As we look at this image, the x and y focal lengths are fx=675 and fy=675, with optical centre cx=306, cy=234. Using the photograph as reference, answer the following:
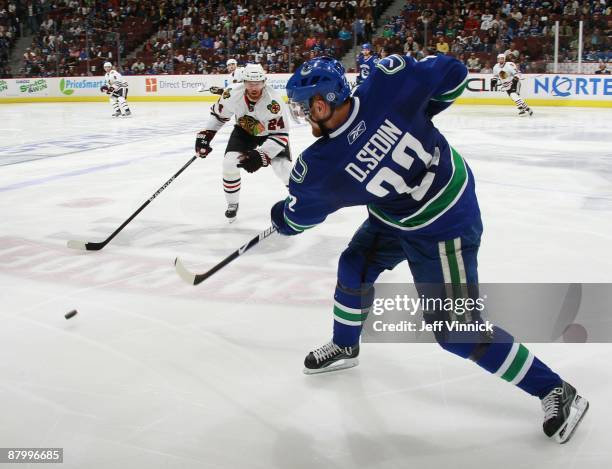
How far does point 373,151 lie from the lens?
6.23 ft

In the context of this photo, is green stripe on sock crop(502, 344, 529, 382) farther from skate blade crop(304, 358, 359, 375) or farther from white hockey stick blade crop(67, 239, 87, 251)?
white hockey stick blade crop(67, 239, 87, 251)

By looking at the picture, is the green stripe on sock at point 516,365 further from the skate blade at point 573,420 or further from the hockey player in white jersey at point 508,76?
the hockey player in white jersey at point 508,76

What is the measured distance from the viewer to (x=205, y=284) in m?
3.54

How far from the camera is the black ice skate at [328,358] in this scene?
2535mm

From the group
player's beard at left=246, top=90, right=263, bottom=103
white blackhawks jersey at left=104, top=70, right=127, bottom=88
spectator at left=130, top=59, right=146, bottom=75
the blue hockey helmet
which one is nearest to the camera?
Result: the blue hockey helmet

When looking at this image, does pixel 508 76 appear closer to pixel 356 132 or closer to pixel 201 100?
pixel 201 100

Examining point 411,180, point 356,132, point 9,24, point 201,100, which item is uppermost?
point 9,24

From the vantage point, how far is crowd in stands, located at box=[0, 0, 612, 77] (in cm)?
1416

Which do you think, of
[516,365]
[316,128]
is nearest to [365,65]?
[316,128]

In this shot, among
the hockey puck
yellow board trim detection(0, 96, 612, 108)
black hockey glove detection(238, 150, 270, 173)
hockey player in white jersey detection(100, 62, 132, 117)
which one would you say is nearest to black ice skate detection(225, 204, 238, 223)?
black hockey glove detection(238, 150, 270, 173)

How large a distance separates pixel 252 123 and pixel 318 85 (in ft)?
10.1

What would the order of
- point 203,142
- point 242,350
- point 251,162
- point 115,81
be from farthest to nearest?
point 115,81, point 203,142, point 251,162, point 242,350

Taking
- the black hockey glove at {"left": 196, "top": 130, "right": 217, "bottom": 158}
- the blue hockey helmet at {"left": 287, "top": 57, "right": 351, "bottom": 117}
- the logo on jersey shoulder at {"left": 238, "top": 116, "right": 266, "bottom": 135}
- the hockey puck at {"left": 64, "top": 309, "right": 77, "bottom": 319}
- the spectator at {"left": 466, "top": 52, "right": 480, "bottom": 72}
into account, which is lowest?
the hockey puck at {"left": 64, "top": 309, "right": 77, "bottom": 319}

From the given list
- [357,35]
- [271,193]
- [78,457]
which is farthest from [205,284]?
[357,35]
